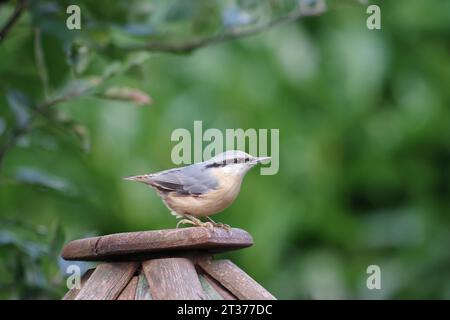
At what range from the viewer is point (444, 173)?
16.0ft

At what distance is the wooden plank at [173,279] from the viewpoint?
1.60 metres

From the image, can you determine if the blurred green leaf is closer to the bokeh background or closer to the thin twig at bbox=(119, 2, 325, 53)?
the thin twig at bbox=(119, 2, 325, 53)

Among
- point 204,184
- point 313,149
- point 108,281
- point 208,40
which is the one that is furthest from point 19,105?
point 313,149

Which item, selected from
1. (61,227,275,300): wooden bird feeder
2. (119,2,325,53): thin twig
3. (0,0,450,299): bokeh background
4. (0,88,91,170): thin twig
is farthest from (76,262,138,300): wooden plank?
(0,0,450,299): bokeh background

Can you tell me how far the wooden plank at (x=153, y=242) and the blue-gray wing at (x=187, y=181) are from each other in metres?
0.25

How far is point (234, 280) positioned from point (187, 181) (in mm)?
331

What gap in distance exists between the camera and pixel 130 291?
5.55 ft

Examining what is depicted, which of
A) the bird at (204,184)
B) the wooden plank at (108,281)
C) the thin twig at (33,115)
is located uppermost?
the thin twig at (33,115)

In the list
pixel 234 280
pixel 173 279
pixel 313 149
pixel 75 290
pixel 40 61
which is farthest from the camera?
pixel 313 149

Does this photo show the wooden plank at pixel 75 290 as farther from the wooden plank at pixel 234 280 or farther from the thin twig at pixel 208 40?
the thin twig at pixel 208 40

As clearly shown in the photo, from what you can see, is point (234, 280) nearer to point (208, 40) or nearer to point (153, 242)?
point (153, 242)

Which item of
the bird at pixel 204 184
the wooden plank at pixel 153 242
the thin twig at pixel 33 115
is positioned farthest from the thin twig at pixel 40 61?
the wooden plank at pixel 153 242

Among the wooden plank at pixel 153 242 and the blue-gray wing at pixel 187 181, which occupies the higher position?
the blue-gray wing at pixel 187 181

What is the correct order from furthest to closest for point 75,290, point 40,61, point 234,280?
1. point 40,61
2. point 75,290
3. point 234,280
